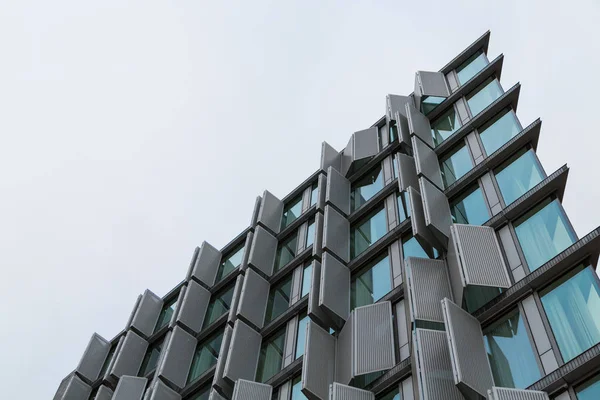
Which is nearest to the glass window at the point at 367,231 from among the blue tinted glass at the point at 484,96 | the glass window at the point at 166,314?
the blue tinted glass at the point at 484,96

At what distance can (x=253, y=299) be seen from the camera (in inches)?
1367

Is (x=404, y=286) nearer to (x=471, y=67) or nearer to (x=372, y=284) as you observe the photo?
(x=372, y=284)

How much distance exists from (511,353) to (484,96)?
632 inches

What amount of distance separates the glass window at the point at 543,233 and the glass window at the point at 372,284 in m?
6.09

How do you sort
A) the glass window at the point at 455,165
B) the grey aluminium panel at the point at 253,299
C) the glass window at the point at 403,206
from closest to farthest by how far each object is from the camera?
the glass window at the point at 455,165
the glass window at the point at 403,206
the grey aluminium panel at the point at 253,299

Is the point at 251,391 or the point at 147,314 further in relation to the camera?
the point at 147,314

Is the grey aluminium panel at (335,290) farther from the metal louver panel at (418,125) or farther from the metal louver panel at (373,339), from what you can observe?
the metal louver panel at (418,125)

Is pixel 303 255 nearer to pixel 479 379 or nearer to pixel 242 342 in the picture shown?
pixel 242 342

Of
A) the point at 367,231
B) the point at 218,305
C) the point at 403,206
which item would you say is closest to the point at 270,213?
the point at 218,305

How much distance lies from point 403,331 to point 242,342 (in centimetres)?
888

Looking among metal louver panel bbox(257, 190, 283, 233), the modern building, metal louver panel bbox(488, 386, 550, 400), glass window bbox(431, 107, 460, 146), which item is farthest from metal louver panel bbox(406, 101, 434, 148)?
metal louver panel bbox(488, 386, 550, 400)

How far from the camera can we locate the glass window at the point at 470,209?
2658cm

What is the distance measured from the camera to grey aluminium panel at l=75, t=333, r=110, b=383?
43344mm

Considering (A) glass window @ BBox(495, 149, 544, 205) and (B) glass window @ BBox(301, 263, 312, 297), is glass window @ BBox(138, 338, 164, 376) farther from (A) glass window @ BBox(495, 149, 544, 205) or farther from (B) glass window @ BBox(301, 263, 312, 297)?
(A) glass window @ BBox(495, 149, 544, 205)
